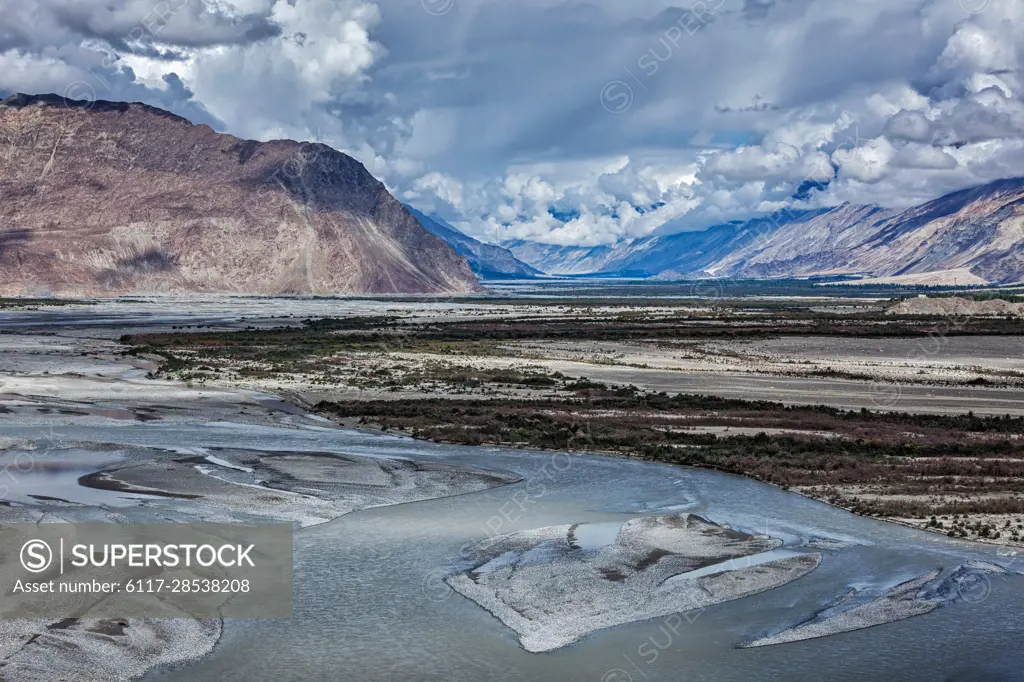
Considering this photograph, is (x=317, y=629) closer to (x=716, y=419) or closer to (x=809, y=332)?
(x=716, y=419)

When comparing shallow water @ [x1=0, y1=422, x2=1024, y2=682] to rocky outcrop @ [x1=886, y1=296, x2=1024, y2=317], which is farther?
rocky outcrop @ [x1=886, y1=296, x2=1024, y2=317]

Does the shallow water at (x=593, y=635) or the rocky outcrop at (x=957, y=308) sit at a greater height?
the rocky outcrop at (x=957, y=308)

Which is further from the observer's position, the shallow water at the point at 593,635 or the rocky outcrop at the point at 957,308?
the rocky outcrop at the point at 957,308

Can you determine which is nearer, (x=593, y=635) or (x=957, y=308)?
(x=593, y=635)

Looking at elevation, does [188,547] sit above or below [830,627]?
above

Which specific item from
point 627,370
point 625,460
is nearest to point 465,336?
point 627,370

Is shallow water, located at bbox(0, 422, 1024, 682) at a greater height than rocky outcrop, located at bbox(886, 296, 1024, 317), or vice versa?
rocky outcrop, located at bbox(886, 296, 1024, 317)

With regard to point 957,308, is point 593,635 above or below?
below

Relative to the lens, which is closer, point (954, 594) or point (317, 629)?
point (317, 629)
